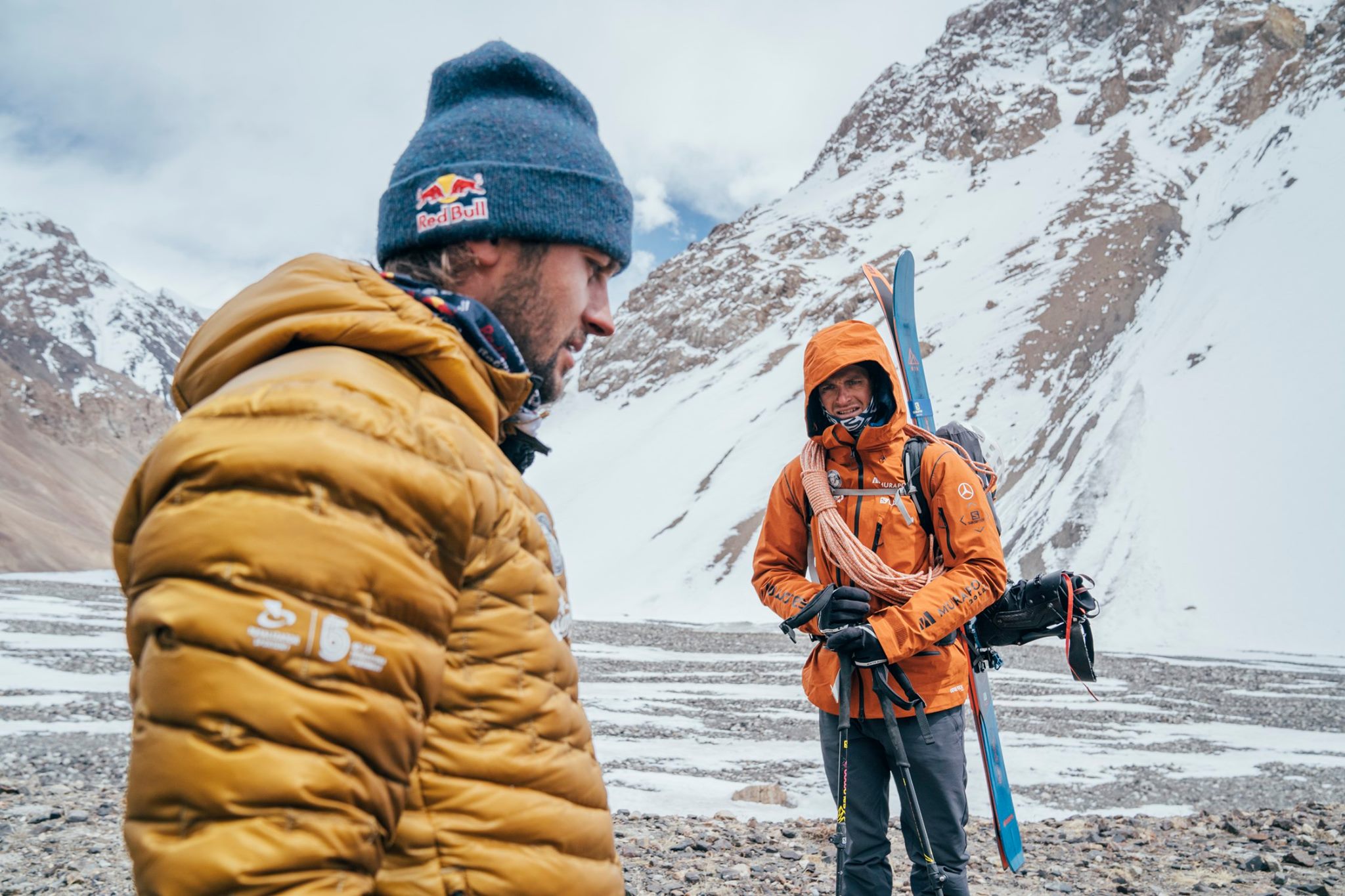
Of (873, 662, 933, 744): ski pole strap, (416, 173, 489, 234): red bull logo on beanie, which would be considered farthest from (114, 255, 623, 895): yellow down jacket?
(873, 662, 933, 744): ski pole strap

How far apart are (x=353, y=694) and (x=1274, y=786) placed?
11.6 meters

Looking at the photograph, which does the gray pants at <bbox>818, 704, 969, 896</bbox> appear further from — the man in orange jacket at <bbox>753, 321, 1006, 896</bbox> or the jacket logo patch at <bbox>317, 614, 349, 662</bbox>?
the jacket logo patch at <bbox>317, 614, 349, 662</bbox>

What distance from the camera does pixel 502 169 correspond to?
156 cm

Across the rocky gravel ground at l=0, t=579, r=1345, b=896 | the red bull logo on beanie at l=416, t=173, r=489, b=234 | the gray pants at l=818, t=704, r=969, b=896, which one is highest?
the red bull logo on beanie at l=416, t=173, r=489, b=234

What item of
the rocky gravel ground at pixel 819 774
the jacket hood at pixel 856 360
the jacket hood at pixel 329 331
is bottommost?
the rocky gravel ground at pixel 819 774

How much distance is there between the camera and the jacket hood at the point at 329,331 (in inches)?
47.9

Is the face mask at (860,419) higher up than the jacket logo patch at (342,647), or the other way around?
the face mask at (860,419)

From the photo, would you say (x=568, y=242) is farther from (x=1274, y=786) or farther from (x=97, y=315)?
(x=97, y=315)

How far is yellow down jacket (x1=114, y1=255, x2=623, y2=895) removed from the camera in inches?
38.0

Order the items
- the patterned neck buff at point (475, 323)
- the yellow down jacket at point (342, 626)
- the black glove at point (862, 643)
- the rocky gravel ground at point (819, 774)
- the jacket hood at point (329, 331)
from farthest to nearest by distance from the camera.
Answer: the rocky gravel ground at point (819, 774) < the black glove at point (862, 643) < the patterned neck buff at point (475, 323) < the jacket hood at point (329, 331) < the yellow down jacket at point (342, 626)

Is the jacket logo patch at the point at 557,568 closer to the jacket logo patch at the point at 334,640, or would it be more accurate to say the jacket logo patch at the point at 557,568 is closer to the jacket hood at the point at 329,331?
the jacket hood at the point at 329,331

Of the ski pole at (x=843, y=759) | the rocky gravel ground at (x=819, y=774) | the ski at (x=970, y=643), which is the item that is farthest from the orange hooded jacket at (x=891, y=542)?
the rocky gravel ground at (x=819, y=774)

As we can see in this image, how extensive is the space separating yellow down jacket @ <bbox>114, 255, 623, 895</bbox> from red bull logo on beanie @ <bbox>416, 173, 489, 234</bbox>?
23cm

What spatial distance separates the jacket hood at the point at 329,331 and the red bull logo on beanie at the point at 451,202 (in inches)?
8.8
